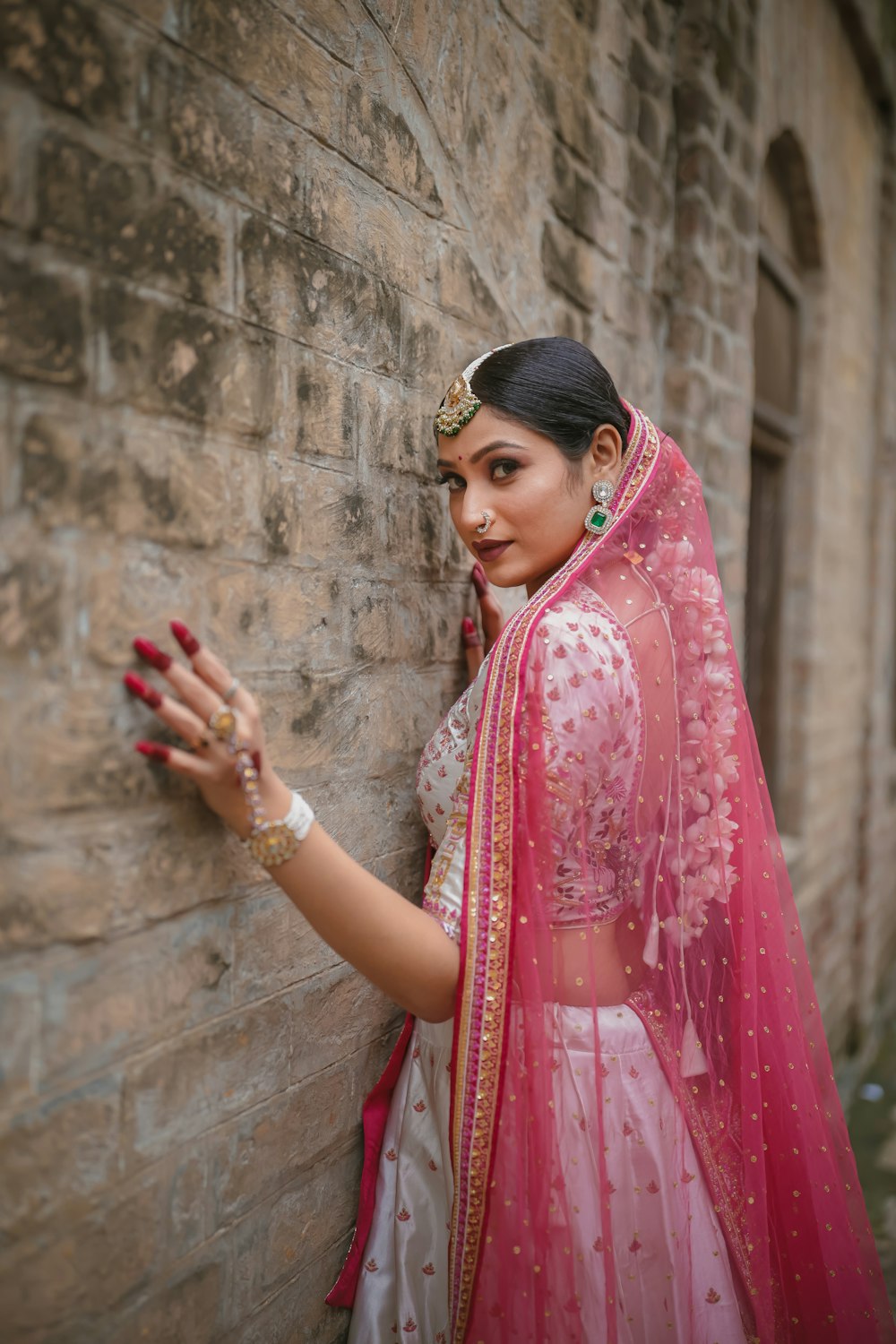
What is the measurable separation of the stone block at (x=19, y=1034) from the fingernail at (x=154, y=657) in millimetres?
275

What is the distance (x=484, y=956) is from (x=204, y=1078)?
0.45 m

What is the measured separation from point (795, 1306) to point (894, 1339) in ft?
0.70

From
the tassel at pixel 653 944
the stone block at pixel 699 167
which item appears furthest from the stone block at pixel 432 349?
the stone block at pixel 699 167

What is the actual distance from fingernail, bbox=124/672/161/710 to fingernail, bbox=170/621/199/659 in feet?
0.22

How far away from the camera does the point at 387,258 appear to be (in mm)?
1820

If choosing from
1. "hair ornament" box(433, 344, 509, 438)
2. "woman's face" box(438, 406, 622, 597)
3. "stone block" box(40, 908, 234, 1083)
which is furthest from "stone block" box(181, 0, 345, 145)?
"stone block" box(40, 908, 234, 1083)

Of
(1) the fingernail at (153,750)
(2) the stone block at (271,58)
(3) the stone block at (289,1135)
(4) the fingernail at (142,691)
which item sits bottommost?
(3) the stone block at (289,1135)

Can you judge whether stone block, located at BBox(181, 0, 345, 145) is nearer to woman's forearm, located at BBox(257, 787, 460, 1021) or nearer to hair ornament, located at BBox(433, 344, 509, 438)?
hair ornament, located at BBox(433, 344, 509, 438)

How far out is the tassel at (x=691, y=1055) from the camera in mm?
1739

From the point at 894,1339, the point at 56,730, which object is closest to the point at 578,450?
the point at 56,730

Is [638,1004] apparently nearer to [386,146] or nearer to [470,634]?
[470,634]

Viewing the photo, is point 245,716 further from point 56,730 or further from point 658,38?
point 658,38

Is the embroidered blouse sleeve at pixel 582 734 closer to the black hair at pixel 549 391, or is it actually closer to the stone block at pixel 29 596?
the black hair at pixel 549 391

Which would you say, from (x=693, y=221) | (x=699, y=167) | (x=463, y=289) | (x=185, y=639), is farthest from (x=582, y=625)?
(x=699, y=167)
